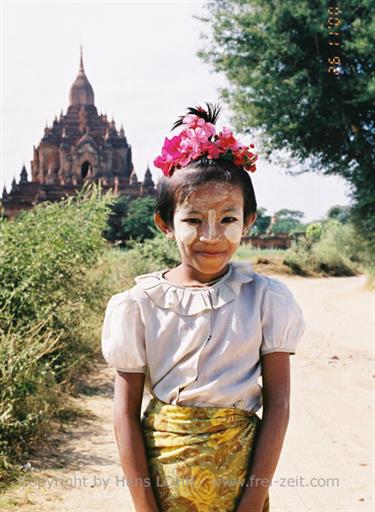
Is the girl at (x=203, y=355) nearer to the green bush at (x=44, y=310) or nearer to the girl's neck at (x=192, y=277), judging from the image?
the girl's neck at (x=192, y=277)

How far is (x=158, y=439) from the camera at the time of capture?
4.96ft

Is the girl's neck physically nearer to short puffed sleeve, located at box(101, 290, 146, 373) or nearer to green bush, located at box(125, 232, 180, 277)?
short puffed sleeve, located at box(101, 290, 146, 373)

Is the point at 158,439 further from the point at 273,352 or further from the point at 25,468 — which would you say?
the point at 25,468

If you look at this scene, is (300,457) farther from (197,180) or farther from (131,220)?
(131,220)

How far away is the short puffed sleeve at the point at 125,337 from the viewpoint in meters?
1.54

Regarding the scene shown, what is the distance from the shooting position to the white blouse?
59.8 inches

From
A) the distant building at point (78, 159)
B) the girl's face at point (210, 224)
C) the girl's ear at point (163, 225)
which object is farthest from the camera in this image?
the distant building at point (78, 159)

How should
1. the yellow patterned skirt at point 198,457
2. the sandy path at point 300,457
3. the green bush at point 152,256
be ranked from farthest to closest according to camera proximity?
the green bush at point 152,256
the sandy path at point 300,457
the yellow patterned skirt at point 198,457

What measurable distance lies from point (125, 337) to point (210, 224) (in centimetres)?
35

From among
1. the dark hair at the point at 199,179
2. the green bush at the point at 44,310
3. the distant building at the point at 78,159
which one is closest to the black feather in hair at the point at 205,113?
the dark hair at the point at 199,179

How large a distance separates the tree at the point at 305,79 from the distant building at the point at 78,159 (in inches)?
855

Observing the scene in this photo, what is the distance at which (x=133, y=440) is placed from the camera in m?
1.52

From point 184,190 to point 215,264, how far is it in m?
0.21

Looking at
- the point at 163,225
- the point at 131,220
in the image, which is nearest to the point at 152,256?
the point at 163,225
